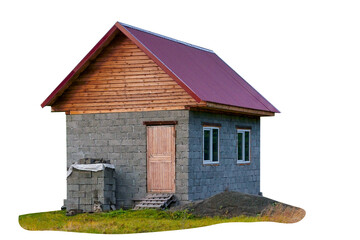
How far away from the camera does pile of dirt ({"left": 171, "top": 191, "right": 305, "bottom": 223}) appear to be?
24.5 meters

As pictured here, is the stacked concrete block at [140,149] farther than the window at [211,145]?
No

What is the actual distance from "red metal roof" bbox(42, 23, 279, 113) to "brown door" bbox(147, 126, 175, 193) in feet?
5.78

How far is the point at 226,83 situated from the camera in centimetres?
2953

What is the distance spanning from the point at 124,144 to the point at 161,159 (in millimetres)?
1531

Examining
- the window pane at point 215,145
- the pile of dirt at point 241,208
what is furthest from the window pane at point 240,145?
the pile of dirt at point 241,208

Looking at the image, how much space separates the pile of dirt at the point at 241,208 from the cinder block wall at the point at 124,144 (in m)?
0.96

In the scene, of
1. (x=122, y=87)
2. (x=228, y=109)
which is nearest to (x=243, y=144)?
(x=228, y=109)

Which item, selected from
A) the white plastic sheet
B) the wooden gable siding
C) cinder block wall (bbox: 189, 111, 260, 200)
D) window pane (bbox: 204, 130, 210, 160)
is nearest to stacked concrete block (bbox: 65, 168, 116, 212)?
the white plastic sheet

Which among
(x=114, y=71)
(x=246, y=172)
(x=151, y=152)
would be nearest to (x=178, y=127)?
(x=151, y=152)

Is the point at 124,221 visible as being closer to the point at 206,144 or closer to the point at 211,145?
the point at 206,144

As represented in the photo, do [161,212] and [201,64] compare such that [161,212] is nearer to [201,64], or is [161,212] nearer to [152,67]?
[152,67]

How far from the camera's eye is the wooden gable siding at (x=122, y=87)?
26.0 metres

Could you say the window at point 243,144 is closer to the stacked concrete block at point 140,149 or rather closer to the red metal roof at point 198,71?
the red metal roof at point 198,71

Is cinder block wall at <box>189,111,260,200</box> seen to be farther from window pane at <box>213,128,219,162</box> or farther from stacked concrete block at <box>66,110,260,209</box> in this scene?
window pane at <box>213,128,219,162</box>
